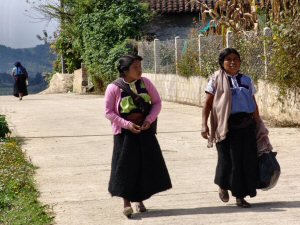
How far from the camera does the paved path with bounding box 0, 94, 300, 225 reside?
893 centimetres

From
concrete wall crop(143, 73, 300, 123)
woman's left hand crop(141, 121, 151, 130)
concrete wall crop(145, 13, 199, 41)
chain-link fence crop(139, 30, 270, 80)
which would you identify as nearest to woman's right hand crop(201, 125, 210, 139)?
woman's left hand crop(141, 121, 151, 130)

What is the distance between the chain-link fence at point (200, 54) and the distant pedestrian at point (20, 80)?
19.8 ft

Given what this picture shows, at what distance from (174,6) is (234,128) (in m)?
26.2

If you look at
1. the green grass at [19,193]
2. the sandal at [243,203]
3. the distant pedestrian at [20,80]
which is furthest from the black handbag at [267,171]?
the distant pedestrian at [20,80]

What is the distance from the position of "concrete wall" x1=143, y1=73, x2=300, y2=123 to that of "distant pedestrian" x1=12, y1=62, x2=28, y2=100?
6658 mm

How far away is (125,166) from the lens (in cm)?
909

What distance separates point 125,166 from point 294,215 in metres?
1.70

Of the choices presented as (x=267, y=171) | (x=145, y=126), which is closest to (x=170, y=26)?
(x=267, y=171)

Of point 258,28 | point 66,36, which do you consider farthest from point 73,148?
point 66,36

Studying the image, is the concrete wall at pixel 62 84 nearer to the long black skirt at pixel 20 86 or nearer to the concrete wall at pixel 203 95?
the long black skirt at pixel 20 86

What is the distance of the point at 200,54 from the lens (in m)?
23.1

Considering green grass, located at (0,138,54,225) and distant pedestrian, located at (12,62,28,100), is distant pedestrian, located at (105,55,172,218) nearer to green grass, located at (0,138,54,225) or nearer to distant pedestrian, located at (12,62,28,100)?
green grass, located at (0,138,54,225)

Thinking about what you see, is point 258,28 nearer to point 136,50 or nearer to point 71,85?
point 136,50

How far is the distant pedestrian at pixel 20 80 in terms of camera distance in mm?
33875
